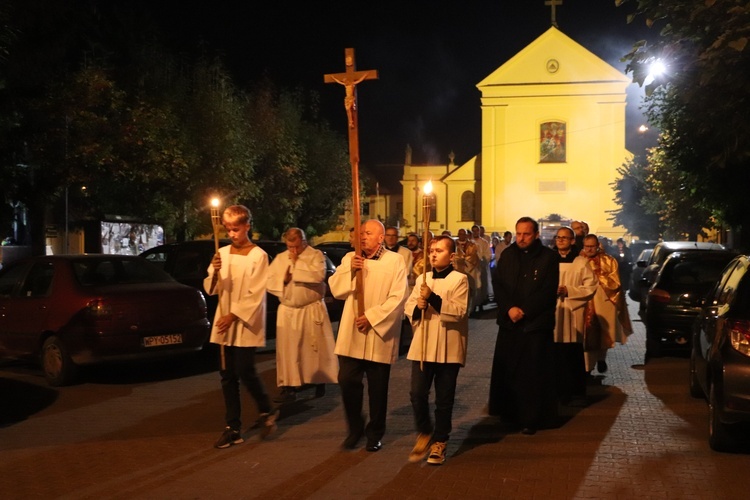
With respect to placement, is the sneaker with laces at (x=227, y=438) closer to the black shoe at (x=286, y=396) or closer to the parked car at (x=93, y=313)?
the black shoe at (x=286, y=396)

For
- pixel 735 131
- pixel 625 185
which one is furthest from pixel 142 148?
pixel 625 185

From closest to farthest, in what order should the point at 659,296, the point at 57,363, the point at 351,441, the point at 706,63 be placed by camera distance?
the point at 351,441
the point at 706,63
the point at 57,363
the point at 659,296

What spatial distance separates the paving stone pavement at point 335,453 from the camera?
6230 mm

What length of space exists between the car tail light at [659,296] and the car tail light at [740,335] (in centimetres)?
583

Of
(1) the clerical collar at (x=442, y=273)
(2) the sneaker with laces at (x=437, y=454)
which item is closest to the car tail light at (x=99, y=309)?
(1) the clerical collar at (x=442, y=273)

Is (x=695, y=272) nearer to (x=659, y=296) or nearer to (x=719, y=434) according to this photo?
(x=659, y=296)

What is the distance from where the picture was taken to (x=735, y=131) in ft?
37.9

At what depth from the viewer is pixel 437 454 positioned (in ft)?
22.3

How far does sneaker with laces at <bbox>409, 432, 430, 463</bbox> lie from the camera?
690 centimetres

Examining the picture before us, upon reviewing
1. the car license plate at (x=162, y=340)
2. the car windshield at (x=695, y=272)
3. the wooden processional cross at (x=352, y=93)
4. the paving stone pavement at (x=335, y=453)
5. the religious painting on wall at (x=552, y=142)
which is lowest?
the paving stone pavement at (x=335, y=453)

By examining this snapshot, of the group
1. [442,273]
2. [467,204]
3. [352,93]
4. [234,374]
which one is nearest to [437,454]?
[442,273]

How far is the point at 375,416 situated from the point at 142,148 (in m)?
17.9

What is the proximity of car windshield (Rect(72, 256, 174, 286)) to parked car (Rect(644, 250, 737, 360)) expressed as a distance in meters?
6.67

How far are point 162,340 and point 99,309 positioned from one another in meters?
0.84
